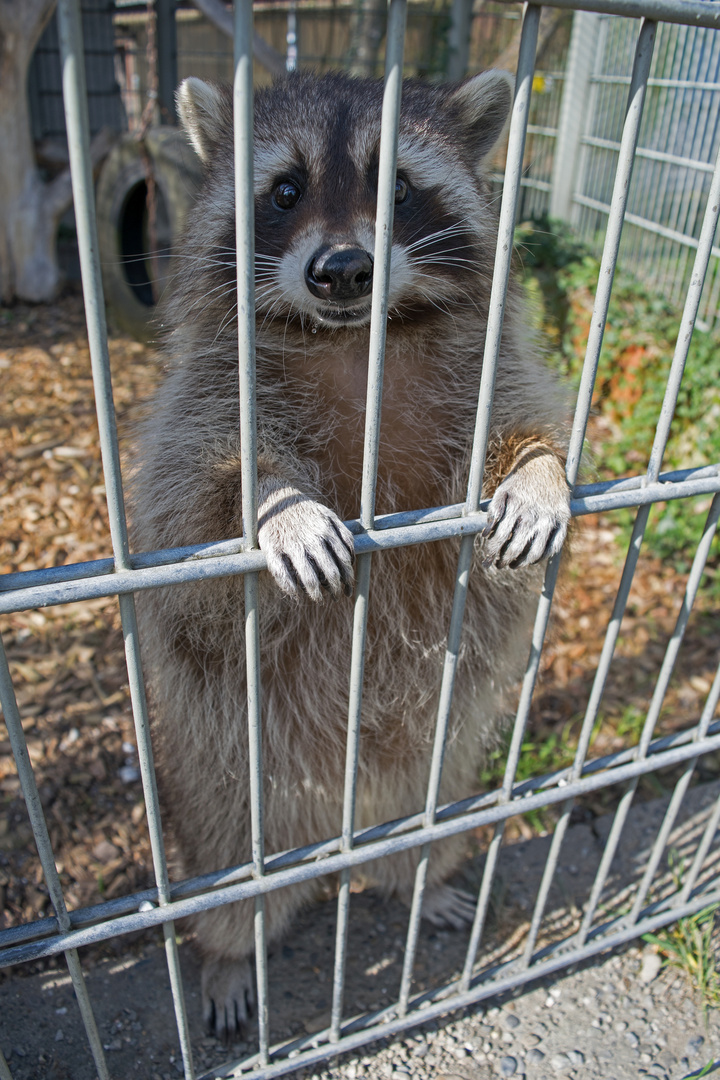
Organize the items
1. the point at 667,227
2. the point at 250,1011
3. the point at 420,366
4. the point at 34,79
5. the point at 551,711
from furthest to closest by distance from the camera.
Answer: the point at 34,79 < the point at 667,227 < the point at 551,711 < the point at 250,1011 < the point at 420,366

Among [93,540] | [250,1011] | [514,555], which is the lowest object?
[250,1011]

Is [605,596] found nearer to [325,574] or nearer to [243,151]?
[325,574]

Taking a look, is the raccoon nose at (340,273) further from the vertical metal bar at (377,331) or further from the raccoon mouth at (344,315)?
the vertical metal bar at (377,331)

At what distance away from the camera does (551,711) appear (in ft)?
10.5

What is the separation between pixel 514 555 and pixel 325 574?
0.42 m

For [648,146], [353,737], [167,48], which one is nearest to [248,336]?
[353,737]

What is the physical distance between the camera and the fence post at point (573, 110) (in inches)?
241

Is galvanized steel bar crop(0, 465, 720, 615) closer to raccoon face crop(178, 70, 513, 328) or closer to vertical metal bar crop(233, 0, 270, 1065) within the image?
vertical metal bar crop(233, 0, 270, 1065)

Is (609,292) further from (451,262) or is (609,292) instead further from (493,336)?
(451,262)

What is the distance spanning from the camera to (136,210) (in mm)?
5957

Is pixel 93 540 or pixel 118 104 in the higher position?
pixel 118 104

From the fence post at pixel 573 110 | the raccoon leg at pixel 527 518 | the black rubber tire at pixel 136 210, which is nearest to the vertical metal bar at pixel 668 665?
the raccoon leg at pixel 527 518

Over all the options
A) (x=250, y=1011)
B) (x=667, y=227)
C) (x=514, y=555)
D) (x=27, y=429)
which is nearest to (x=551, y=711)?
(x=250, y=1011)

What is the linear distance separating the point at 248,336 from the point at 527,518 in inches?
26.7
